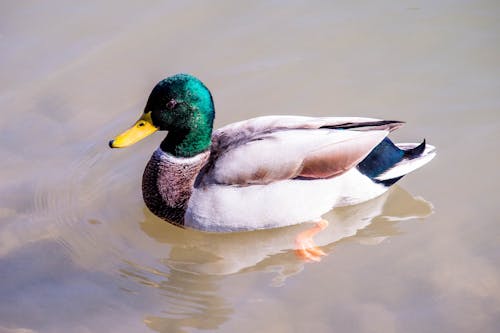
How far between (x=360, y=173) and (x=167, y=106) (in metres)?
1.48

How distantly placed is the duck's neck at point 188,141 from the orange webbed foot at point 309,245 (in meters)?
0.95

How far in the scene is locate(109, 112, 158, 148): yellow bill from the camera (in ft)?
18.4

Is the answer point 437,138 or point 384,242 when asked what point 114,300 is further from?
point 437,138

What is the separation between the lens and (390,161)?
19.3ft

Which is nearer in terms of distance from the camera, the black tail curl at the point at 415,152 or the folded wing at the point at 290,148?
the folded wing at the point at 290,148

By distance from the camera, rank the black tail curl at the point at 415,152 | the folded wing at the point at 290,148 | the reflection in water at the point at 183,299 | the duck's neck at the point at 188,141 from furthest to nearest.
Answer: the black tail curl at the point at 415,152 < the duck's neck at the point at 188,141 < the folded wing at the point at 290,148 < the reflection in water at the point at 183,299

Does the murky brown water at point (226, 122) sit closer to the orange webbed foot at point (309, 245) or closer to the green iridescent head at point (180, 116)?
the orange webbed foot at point (309, 245)

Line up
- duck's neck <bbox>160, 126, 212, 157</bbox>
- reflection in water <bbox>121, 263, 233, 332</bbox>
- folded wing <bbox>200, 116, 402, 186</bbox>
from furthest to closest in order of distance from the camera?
duck's neck <bbox>160, 126, 212, 157</bbox>
folded wing <bbox>200, 116, 402, 186</bbox>
reflection in water <bbox>121, 263, 233, 332</bbox>

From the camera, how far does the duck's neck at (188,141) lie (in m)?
5.76

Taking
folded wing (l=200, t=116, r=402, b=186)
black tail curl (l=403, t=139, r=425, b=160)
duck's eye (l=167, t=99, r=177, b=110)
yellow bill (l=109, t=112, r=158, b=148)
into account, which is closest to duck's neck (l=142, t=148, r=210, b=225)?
folded wing (l=200, t=116, r=402, b=186)

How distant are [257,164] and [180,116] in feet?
2.17

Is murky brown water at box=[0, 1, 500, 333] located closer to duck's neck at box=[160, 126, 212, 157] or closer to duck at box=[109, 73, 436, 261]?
duck at box=[109, 73, 436, 261]

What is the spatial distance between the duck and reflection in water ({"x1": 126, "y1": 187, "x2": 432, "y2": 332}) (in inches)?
5.2

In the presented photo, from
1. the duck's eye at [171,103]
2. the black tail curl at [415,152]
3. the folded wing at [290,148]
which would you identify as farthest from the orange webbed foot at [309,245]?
the duck's eye at [171,103]
